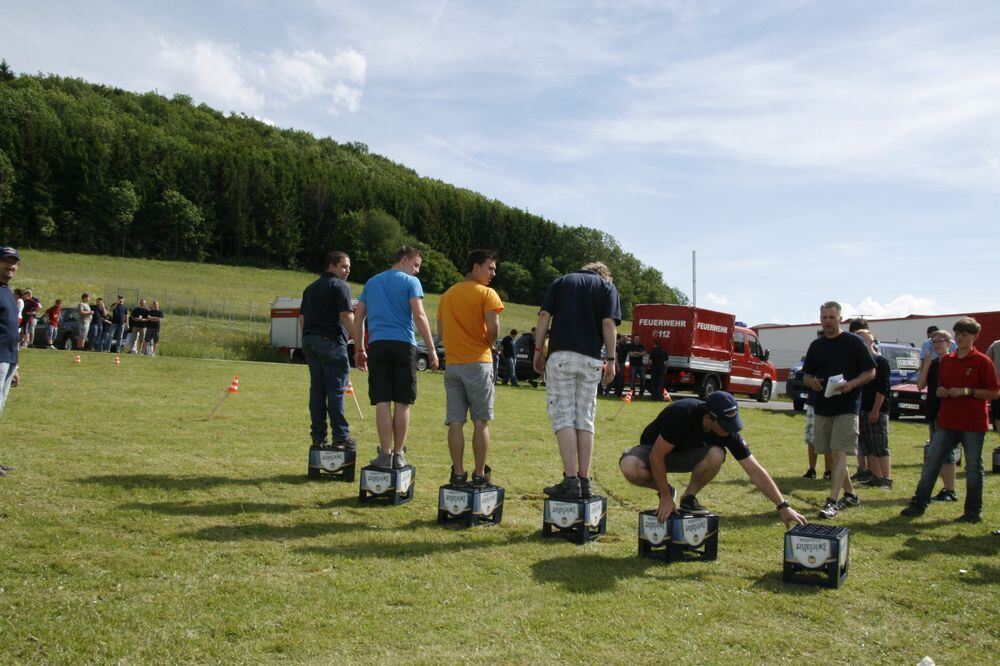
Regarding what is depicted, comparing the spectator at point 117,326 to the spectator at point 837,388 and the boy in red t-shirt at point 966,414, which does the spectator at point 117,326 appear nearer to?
the spectator at point 837,388

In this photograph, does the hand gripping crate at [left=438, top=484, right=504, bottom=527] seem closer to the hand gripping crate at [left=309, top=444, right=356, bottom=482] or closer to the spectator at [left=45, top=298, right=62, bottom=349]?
the hand gripping crate at [left=309, top=444, right=356, bottom=482]

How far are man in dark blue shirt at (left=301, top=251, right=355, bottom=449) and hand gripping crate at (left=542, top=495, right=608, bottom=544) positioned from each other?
2.50m

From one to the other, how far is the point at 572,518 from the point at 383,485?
1.67 meters

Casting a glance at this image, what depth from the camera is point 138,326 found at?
80.8ft

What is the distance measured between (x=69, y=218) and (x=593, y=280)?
265 ft

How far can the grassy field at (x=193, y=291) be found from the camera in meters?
33.6

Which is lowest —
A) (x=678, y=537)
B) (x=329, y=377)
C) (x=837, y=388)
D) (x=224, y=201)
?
(x=678, y=537)

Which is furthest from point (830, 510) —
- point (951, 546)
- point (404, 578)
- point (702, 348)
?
point (702, 348)

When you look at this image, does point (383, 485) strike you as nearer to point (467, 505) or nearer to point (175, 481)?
point (467, 505)

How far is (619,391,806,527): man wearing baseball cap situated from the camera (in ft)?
16.2

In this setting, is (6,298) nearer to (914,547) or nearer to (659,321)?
(914,547)

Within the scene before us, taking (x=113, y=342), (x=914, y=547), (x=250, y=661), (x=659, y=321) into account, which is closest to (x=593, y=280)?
(x=914, y=547)

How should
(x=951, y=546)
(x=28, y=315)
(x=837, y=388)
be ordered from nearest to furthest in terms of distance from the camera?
1. (x=951, y=546)
2. (x=837, y=388)
3. (x=28, y=315)

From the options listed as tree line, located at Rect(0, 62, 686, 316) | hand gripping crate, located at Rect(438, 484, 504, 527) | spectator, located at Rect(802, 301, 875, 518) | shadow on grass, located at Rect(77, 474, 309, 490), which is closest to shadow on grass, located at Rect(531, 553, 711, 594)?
hand gripping crate, located at Rect(438, 484, 504, 527)
